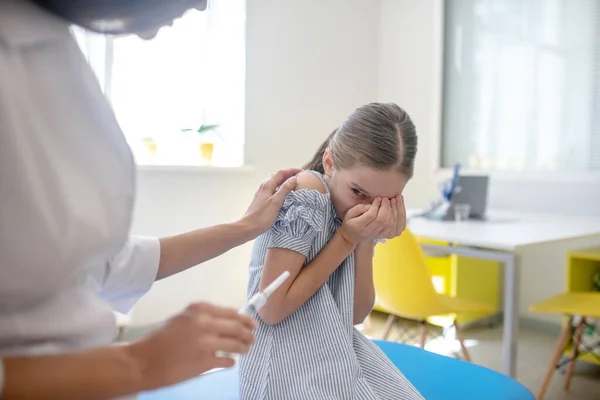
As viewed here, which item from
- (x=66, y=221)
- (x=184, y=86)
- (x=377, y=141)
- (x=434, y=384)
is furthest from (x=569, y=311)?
(x=184, y=86)

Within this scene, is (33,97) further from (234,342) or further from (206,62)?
(206,62)

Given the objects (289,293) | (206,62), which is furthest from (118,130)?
(206,62)

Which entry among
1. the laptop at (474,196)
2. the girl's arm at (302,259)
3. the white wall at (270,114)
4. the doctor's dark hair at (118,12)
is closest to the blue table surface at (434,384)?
the girl's arm at (302,259)

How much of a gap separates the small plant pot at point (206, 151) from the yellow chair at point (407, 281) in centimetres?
151

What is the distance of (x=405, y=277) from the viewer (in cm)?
217

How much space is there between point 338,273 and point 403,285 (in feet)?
3.89

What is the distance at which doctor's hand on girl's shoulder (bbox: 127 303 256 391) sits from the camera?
1.54ft

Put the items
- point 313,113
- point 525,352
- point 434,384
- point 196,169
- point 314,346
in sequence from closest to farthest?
1. point 314,346
2. point 434,384
3. point 525,352
4. point 196,169
5. point 313,113

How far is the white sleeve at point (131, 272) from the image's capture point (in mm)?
708

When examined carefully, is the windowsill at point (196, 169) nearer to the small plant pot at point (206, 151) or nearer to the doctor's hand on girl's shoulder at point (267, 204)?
the small plant pot at point (206, 151)

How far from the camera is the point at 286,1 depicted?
3.72 meters

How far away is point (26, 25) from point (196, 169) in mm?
2833

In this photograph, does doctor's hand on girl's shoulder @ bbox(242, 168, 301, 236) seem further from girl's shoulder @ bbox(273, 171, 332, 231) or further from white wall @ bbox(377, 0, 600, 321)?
white wall @ bbox(377, 0, 600, 321)

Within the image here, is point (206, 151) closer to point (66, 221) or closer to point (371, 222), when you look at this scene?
point (371, 222)
